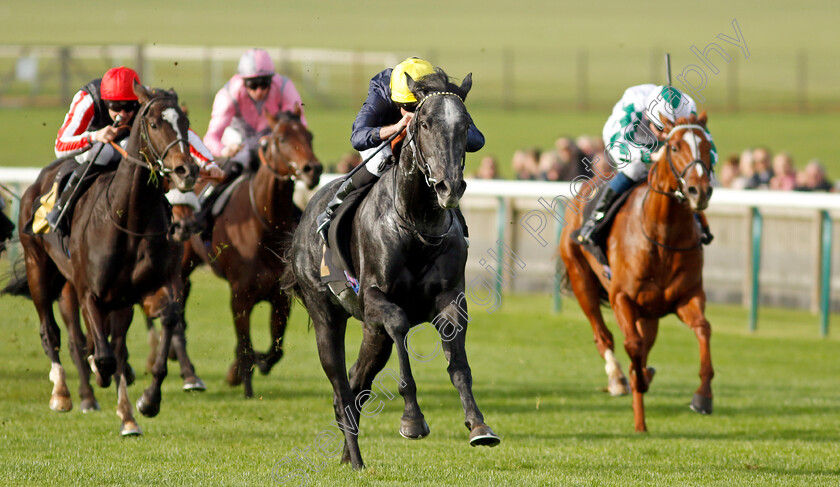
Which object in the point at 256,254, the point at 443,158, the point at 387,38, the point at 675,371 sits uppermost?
the point at 387,38

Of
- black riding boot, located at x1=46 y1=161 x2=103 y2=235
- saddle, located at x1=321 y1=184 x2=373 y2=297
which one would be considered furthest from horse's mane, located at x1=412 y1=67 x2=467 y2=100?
black riding boot, located at x1=46 y1=161 x2=103 y2=235

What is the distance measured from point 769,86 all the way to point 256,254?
1452 inches

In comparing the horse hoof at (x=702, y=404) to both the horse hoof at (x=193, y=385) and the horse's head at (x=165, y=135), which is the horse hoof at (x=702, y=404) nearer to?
the horse's head at (x=165, y=135)

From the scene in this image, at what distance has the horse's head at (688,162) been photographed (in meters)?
6.19

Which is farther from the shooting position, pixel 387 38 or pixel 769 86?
pixel 387 38

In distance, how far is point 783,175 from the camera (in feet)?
42.3

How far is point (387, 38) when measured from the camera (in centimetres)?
5106

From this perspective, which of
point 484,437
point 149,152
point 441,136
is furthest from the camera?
point 149,152

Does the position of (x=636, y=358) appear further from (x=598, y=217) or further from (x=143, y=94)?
(x=143, y=94)

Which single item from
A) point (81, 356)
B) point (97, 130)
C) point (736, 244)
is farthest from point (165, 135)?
point (736, 244)

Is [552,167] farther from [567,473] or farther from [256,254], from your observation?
[567,473]

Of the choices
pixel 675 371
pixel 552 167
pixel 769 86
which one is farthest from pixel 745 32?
pixel 675 371

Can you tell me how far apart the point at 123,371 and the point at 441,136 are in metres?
2.83

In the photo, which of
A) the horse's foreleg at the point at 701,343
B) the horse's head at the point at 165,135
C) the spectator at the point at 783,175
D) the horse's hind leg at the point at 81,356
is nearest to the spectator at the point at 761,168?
the spectator at the point at 783,175
